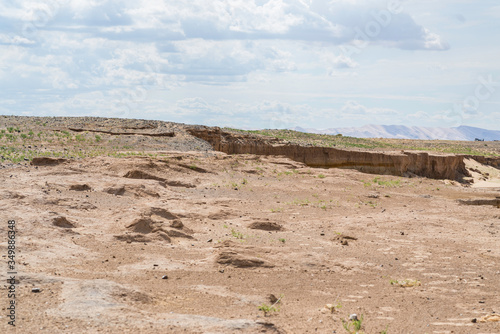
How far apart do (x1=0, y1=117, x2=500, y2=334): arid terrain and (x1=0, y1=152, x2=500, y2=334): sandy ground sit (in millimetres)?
39

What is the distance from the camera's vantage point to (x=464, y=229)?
1667 centimetres

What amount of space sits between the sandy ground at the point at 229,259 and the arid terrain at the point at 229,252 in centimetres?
4

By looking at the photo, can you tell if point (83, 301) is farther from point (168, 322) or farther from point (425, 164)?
point (425, 164)

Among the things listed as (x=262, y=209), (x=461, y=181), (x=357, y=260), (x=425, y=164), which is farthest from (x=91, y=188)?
(x=461, y=181)

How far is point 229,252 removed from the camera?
36.8ft

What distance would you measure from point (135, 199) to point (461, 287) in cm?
1073

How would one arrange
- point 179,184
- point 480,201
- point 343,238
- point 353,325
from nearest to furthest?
point 353,325 → point 343,238 → point 179,184 → point 480,201

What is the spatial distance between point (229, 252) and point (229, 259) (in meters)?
0.23

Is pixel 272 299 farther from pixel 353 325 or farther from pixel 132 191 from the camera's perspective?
pixel 132 191

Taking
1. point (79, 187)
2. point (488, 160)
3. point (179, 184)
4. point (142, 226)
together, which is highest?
point (488, 160)

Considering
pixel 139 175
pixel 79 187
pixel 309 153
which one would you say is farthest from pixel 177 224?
pixel 309 153

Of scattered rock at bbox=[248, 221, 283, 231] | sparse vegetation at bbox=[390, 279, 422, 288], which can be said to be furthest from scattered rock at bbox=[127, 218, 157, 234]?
sparse vegetation at bbox=[390, 279, 422, 288]

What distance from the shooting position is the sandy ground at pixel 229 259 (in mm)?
7648

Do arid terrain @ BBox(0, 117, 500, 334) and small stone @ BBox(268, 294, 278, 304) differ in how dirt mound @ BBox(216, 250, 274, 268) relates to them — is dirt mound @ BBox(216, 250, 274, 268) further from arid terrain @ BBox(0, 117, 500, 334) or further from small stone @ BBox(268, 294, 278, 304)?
small stone @ BBox(268, 294, 278, 304)
